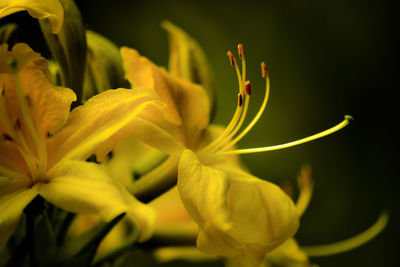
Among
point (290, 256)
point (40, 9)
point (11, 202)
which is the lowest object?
point (290, 256)

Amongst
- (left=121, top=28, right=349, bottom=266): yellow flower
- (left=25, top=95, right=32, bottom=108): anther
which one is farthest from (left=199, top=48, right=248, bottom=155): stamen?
(left=25, top=95, right=32, bottom=108): anther

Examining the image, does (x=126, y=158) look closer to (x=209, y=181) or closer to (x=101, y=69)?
(x=101, y=69)

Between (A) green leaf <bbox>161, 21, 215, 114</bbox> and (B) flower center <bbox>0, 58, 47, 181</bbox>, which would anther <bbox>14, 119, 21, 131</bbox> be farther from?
(A) green leaf <bbox>161, 21, 215, 114</bbox>

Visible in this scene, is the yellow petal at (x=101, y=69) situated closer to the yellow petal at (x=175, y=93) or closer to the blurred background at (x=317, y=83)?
the yellow petal at (x=175, y=93)

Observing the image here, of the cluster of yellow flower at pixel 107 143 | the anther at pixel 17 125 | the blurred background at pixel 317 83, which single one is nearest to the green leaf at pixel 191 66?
the cluster of yellow flower at pixel 107 143

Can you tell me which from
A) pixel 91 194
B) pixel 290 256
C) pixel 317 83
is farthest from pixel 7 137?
pixel 317 83

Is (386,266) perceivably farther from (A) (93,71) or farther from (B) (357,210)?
(A) (93,71)
